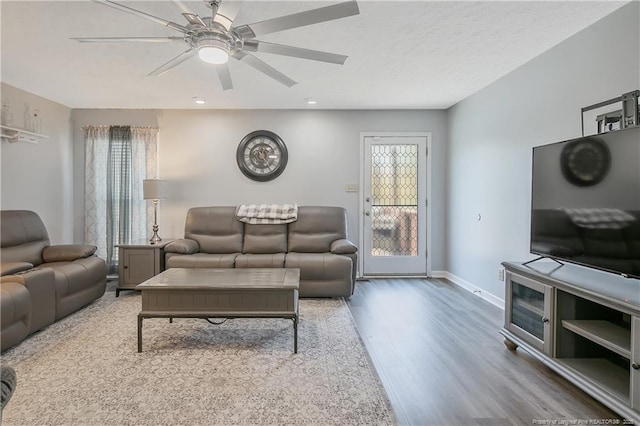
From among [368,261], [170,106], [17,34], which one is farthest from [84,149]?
[368,261]

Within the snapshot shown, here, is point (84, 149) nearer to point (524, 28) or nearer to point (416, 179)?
point (416, 179)

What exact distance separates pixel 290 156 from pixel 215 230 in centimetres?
148

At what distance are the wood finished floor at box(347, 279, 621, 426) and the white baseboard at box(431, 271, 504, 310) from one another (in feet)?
0.30

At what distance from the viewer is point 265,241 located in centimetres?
434

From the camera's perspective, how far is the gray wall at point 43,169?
3676mm

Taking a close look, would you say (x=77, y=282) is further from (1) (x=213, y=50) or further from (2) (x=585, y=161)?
(2) (x=585, y=161)

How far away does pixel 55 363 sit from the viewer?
229 centimetres

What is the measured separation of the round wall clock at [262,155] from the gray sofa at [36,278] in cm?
214

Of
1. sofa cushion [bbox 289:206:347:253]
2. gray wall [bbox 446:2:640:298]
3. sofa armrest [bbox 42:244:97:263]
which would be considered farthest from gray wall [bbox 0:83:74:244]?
gray wall [bbox 446:2:640:298]

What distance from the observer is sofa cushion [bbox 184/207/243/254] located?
4312 mm


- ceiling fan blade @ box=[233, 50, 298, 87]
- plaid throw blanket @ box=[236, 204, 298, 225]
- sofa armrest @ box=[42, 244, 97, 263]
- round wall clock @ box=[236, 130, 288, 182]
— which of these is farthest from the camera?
round wall clock @ box=[236, 130, 288, 182]

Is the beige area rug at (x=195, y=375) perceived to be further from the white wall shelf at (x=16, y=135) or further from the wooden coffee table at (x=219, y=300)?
the white wall shelf at (x=16, y=135)

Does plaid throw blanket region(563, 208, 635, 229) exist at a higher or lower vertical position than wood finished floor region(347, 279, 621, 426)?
higher

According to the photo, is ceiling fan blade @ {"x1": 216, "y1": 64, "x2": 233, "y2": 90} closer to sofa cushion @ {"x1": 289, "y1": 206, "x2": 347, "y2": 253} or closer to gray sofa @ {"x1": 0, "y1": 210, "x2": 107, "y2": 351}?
sofa cushion @ {"x1": 289, "y1": 206, "x2": 347, "y2": 253}
